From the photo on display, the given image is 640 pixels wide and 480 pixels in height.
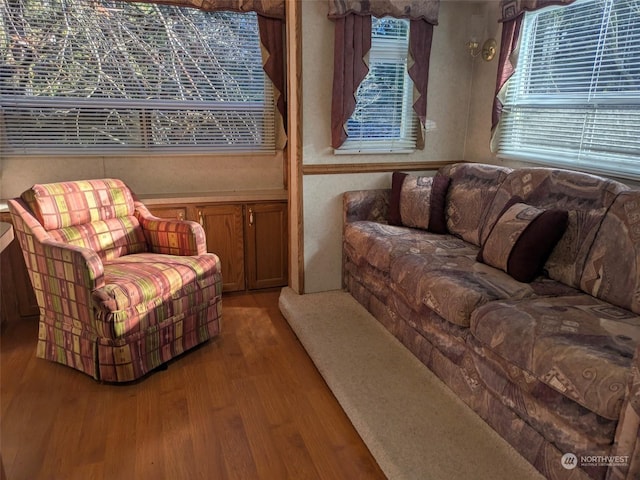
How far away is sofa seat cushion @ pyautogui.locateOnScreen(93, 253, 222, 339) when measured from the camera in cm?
220

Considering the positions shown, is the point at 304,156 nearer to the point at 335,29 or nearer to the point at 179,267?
the point at 335,29

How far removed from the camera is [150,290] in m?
2.31

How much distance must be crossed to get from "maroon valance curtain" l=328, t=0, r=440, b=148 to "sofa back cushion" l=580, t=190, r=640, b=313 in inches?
63.2

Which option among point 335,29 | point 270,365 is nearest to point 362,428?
point 270,365

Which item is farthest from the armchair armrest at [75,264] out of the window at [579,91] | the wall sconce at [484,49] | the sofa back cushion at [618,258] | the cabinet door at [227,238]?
the wall sconce at [484,49]

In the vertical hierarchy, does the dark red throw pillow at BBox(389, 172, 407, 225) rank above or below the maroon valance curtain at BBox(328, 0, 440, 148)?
below

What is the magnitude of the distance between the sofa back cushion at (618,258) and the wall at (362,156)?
1.26 m

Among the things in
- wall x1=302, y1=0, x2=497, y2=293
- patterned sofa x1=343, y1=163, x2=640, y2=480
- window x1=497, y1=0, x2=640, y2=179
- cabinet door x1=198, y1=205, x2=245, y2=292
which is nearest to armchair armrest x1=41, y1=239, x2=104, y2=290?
cabinet door x1=198, y1=205, x2=245, y2=292

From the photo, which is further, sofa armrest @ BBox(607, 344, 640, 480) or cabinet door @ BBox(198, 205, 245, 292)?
cabinet door @ BBox(198, 205, 245, 292)

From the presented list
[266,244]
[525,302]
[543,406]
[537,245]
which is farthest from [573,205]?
[266,244]

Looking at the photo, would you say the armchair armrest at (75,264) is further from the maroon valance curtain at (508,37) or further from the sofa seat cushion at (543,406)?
the maroon valance curtain at (508,37)

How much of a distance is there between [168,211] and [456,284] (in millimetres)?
2062

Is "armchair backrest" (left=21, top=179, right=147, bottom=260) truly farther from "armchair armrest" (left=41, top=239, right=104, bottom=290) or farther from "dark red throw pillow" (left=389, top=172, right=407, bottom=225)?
"dark red throw pillow" (left=389, top=172, right=407, bottom=225)

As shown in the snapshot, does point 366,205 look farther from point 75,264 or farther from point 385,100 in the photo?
point 75,264
